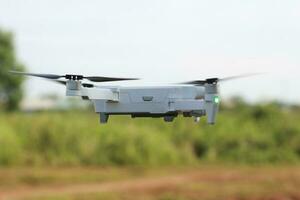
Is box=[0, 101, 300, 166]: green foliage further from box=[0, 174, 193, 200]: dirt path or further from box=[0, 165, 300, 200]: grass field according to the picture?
box=[0, 174, 193, 200]: dirt path

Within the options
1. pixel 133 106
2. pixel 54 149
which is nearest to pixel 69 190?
pixel 54 149

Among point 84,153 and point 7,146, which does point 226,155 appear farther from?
point 7,146

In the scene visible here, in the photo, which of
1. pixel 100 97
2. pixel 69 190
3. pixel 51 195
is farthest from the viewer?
pixel 69 190

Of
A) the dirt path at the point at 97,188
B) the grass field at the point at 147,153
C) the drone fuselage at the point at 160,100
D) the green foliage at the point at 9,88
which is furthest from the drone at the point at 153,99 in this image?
the green foliage at the point at 9,88

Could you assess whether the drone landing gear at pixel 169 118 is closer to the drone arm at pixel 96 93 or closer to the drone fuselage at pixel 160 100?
the drone fuselage at pixel 160 100

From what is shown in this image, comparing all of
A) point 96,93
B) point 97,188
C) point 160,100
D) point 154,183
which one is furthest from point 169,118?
point 154,183

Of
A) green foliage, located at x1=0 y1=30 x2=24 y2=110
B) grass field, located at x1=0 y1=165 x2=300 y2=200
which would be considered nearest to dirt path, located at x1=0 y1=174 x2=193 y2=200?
grass field, located at x1=0 y1=165 x2=300 y2=200
